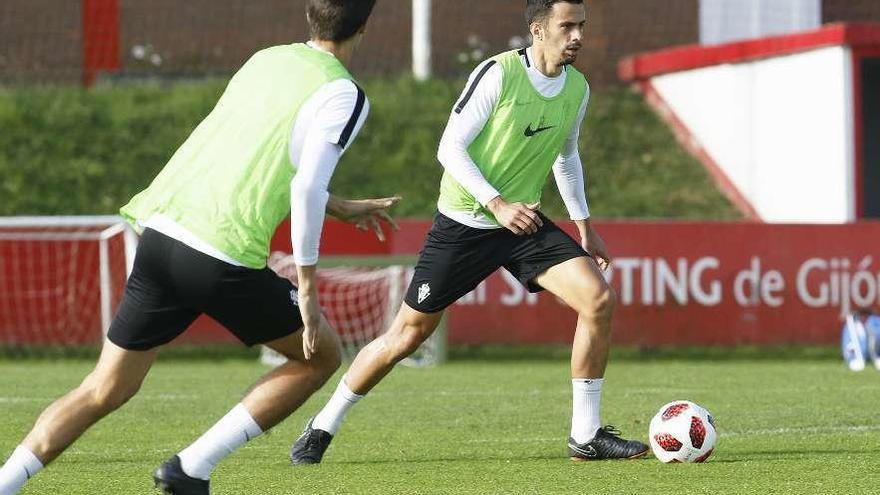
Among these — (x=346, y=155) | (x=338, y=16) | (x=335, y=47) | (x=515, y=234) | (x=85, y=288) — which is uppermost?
(x=338, y=16)

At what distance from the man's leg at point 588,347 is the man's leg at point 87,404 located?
106 inches

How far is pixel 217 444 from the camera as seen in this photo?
19.7ft

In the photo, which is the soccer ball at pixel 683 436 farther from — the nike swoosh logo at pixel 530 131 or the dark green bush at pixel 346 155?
the dark green bush at pixel 346 155

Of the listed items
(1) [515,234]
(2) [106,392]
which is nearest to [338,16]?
(2) [106,392]

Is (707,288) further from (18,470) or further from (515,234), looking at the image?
(18,470)

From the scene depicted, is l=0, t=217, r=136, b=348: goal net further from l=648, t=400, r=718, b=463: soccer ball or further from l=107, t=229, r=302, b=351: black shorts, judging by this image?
l=107, t=229, r=302, b=351: black shorts

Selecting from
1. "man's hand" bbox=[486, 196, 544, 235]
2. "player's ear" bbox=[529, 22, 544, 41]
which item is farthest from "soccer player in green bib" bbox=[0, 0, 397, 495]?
"player's ear" bbox=[529, 22, 544, 41]

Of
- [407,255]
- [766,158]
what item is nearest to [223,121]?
[407,255]

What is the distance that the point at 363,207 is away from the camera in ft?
20.3

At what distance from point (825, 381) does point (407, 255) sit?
5296mm

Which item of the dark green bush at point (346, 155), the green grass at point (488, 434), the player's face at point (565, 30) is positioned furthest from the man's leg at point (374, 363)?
the dark green bush at point (346, 155)

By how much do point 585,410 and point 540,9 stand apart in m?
1.98

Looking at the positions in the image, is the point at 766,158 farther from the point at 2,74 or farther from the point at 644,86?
the point at 2,74

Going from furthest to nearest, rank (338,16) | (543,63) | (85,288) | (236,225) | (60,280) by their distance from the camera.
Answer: (60,280) < (85,288) < (543,63) < (338,16) < (236,225)
